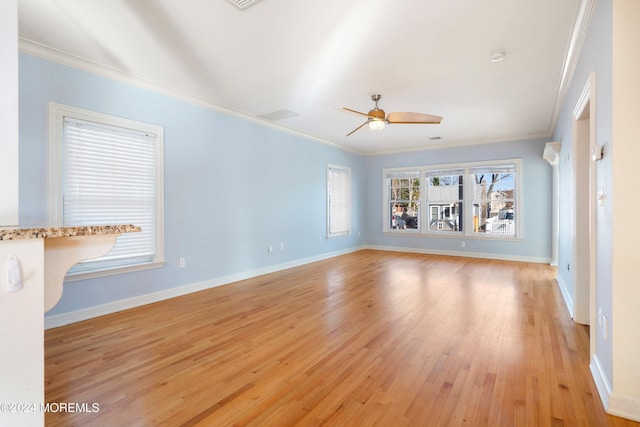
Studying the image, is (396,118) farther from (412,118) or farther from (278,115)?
(278,115)

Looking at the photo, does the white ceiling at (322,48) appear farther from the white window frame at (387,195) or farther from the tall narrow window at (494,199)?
the white window frame at (387,195)

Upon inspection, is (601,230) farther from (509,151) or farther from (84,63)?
(509,151)

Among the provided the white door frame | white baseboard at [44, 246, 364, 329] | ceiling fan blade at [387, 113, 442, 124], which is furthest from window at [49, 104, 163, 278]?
the white door frame

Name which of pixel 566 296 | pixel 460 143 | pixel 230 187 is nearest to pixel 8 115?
pixel 230 187

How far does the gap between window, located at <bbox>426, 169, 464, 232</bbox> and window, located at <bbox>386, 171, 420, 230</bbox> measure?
34cm

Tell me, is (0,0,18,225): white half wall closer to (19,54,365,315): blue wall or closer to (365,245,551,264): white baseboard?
(19,54,365,315): blue wall

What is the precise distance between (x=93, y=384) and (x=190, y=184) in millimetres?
2656

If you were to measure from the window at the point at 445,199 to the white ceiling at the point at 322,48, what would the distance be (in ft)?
9.44

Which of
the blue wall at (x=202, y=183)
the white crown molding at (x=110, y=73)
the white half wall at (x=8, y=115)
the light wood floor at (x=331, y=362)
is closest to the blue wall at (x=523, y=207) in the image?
the blue wall at (x=202, y=183)

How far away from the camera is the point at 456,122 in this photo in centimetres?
549

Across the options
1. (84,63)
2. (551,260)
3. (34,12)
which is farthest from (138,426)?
(551,260)

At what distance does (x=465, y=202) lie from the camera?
7180mm

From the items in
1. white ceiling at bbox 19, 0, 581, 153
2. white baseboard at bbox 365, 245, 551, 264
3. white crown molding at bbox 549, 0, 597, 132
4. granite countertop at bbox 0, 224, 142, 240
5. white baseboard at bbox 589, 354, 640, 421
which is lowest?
white baseboard at bbox 589, 354, 640, 421

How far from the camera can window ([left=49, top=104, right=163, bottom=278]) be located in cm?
306
